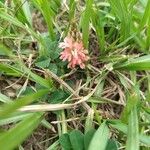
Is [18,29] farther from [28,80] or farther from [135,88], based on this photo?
[135,88]

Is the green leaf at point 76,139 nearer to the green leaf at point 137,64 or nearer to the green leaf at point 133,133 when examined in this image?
the green leaf at point 133,133

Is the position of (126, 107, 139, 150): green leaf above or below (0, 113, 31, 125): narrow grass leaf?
below

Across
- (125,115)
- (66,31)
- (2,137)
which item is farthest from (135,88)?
(2,137)

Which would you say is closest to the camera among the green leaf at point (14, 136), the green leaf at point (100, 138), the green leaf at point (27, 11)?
the green leaf at point (14, 136)

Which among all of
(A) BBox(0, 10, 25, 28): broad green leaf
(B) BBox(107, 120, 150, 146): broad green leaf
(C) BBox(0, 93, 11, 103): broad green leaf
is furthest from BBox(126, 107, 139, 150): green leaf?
(A) BBox(0, 10, 25, 28): broad green leaf

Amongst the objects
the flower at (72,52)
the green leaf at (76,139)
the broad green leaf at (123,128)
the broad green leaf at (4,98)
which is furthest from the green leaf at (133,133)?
the broad green leaf at (4,98)

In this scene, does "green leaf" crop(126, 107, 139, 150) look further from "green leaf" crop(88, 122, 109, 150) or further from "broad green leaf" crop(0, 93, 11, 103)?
"broad green leaf" crop(0, 93, 11, 103)
